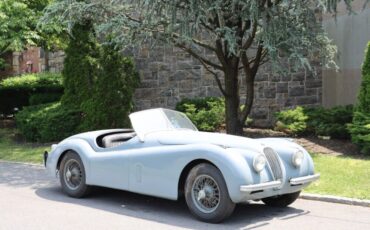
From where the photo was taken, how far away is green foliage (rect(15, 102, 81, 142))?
50.0ft

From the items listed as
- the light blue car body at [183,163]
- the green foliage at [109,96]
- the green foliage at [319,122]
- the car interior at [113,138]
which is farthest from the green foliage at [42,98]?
the light blue car body at [183,163]

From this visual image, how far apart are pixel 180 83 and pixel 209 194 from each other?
1071 centimetres

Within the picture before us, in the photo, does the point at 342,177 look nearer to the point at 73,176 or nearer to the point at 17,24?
the point at 73,176

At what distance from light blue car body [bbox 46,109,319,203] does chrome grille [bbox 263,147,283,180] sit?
4cm

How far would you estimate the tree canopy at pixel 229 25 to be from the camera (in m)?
10.8

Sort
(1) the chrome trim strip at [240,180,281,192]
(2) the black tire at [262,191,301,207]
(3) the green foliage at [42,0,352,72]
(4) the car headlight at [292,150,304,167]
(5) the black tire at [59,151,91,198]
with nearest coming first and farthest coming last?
(1) the chrome trim strip at [240,180,281,192]
(4) the car headlight at [292,150,304,167]
(2) the black tire at [262,191,301,207]
(5) the black tire at [59,151,91,198]
(3) the green foliage at [42,0,352,72]

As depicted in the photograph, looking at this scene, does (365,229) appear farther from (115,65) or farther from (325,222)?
(115,65)

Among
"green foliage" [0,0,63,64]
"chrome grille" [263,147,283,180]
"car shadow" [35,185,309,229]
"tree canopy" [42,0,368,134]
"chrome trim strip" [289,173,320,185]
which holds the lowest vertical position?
"car shadow" [35,185,309,229]

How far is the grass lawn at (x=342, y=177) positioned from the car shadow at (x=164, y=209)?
1.18 meters

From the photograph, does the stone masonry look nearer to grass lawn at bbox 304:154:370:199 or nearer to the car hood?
grass lawn at bbox 304:154:370:199

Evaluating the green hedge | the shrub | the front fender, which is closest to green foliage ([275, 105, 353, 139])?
the shrub

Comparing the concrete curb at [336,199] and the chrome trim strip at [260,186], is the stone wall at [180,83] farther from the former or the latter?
the chrome trim strip at [260,186]

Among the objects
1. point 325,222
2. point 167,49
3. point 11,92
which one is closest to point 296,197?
point 325,222

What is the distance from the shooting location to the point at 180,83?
17.3m
